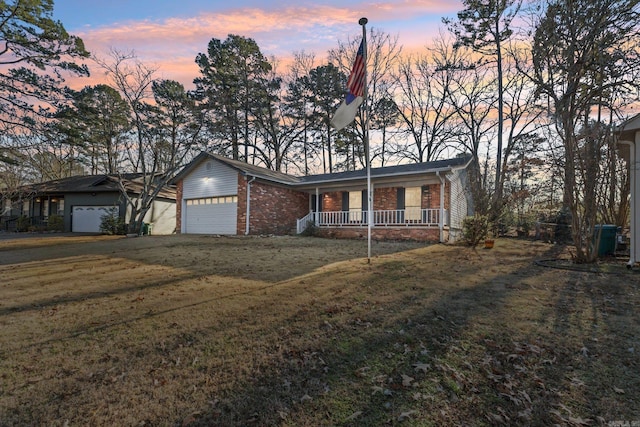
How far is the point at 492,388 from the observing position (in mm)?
2701

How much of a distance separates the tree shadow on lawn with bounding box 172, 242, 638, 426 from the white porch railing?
9.73 m

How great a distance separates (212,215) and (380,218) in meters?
9.54

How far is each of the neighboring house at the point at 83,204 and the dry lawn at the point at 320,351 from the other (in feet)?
55.8

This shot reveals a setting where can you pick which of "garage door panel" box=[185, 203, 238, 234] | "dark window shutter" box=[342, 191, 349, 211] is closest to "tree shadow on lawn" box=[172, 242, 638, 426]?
"dark window shutter" box=[342, 191, 349, 211]

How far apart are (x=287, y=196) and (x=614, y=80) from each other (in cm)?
1405

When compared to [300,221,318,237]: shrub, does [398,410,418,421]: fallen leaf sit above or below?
below

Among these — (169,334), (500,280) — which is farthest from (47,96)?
(500,280)

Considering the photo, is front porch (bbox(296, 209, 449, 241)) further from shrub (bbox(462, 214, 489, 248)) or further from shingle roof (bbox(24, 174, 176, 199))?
shingle roof (bbox(24, 174, 176, 199))

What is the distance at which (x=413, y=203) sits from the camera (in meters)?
15.8

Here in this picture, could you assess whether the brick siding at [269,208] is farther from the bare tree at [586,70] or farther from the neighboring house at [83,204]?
the bare tree at [586,70]

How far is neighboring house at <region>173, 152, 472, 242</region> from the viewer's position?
1435 cm

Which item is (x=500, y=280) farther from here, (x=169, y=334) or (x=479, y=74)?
(x=479, y=74)

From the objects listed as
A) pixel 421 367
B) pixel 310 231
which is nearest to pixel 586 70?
pixel 421 367

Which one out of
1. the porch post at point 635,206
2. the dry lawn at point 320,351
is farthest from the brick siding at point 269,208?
the porch post at point 635,206
